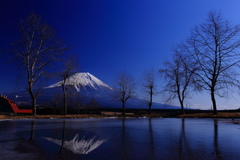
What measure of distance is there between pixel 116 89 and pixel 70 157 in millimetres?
29114

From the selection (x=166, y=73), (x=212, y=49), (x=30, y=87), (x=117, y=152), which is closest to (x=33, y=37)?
(x=30, y=87)

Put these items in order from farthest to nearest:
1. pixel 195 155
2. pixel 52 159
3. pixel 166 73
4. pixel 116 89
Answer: pixel 116 89 → pixel 166 73 → pixel 195 155 → pixel 52 159

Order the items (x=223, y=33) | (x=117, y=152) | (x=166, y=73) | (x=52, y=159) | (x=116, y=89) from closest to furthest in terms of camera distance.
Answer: (x=52, y=159) → (x=117, y=152) → (x=223, y=33) → (x=166, y=73) → (x=116, y=89)

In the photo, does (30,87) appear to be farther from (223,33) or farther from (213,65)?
(223,33)

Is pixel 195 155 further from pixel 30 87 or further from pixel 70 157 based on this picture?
pixel 30 87

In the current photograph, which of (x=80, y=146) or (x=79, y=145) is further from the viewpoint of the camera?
(x=79, y=145)

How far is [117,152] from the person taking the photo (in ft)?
11.7

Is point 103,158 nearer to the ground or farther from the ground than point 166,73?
nearer to the ground

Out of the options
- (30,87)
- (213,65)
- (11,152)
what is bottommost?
(11,152)

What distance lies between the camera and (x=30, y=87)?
736 inches

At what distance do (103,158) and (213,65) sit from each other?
1802 cm

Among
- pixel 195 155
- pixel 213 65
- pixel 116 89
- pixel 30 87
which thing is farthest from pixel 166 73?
pixel 195 155

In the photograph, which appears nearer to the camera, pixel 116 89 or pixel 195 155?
pixel 195 155

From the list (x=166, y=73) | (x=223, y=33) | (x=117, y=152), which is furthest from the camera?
(x=166, y=73)
